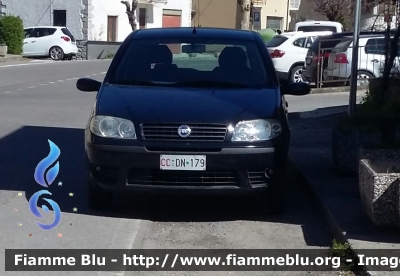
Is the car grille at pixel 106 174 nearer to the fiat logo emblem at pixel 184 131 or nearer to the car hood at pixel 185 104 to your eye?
the car hood at pixel 185 104

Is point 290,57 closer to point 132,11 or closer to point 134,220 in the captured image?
point 134,220

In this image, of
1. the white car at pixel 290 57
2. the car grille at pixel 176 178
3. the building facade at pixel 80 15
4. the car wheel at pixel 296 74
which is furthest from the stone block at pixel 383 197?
the building facade at pixel 80 15

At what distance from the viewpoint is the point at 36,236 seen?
6.77m

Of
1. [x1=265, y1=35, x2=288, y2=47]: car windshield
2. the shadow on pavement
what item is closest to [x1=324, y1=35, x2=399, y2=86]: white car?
[x1=265, y1=35, x2=288, y2=47]: car windshield

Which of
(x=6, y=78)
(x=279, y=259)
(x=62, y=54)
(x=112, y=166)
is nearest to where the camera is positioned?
(x=279, y=259)

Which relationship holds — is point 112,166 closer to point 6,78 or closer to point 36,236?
point 36,236

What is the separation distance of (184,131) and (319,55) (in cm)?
1321

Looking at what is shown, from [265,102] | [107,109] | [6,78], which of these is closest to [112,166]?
[107,109]

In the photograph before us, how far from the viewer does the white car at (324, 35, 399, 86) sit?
1900 centimetres

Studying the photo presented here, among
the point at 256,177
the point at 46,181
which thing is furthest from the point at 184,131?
the point at 46,181

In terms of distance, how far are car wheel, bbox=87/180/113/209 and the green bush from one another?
29.9m

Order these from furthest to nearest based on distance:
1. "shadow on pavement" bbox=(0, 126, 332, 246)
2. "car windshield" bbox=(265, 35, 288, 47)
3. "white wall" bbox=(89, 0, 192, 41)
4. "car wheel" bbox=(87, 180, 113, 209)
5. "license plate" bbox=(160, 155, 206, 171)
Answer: "white wall" bbox=(89, 0, 192, 41), "car windshield" bbox=(265, 35, 288, 47), "shadow on pavement" bbox=(0, 126, 332, 246), "car wheel" bbox=(87, 180, 113, 209), "license plate" bbox=(160, 155, 206, 171)

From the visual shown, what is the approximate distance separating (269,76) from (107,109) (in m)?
1.81

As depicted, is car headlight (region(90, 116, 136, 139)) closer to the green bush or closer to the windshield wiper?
the windshield wiper
